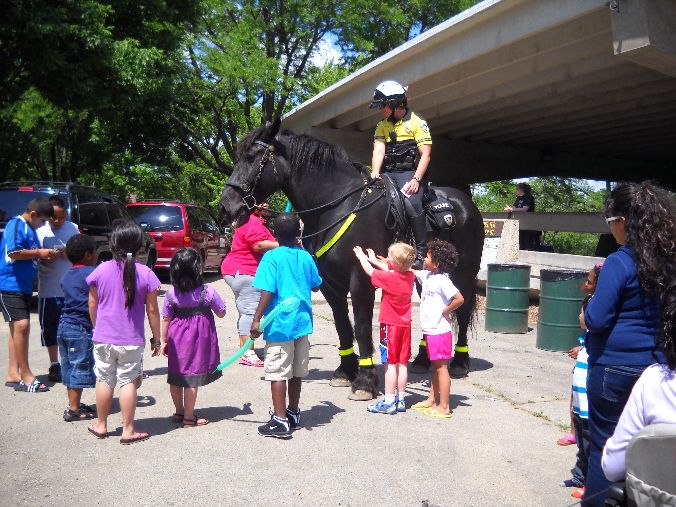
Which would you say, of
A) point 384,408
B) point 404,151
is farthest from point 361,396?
point 404,151

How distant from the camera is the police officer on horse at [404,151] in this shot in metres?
6.32

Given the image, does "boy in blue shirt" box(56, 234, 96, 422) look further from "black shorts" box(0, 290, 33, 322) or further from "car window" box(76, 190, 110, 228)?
"car window" box(76, 190, 110, 228)

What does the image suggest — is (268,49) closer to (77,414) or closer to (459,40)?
(459,40)

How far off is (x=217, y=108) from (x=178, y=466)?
2436cm

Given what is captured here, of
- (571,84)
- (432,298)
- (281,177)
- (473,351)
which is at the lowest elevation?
(473,351)

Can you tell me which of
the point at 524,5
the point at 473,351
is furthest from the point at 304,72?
the point at 473,351

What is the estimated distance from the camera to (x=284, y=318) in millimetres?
5027

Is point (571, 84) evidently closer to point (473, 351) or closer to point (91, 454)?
point (473, 351)

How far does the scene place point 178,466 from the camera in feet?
14.5

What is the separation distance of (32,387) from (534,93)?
425 inches

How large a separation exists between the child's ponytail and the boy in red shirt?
1.94 meters

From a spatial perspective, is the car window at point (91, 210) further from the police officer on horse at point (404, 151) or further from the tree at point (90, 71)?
the police officer on horse at point (404, 151)

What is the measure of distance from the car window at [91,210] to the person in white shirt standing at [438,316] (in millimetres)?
8234

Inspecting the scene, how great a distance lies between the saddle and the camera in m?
6.22
